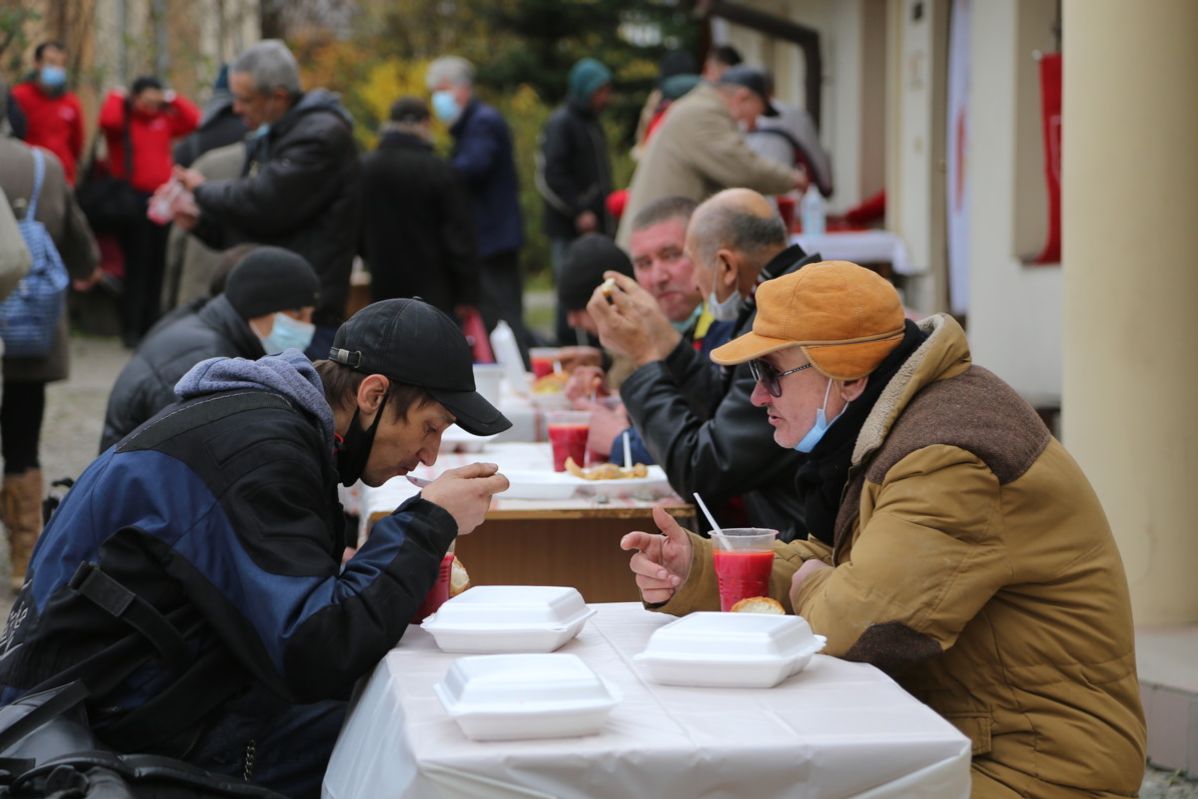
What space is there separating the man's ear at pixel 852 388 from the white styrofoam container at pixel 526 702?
3.22 ft

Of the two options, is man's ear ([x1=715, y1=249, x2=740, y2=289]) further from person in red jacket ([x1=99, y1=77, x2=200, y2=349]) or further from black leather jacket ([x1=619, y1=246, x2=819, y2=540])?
person in red jacket ([x1=99, y1=77, x2=200, y2=349])

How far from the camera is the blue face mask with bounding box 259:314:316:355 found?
5.65 m

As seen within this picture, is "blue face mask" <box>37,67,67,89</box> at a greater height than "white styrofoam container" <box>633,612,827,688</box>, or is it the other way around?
"blue face mask" <box>37,67,67,89</box>

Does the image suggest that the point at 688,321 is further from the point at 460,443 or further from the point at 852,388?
the point at 852,388

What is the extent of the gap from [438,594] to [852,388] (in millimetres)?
898

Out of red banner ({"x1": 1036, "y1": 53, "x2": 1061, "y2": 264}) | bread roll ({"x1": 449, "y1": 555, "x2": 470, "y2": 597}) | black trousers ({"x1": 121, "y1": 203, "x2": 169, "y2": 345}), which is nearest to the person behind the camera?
bread roll ({"x1": 449, "y1": 555, "x2": 470, "y2": 597})

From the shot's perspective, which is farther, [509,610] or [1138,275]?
[1138,275]

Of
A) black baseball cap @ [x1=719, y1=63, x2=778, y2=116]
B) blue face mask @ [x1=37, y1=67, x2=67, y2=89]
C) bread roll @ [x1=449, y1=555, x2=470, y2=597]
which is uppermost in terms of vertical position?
blue face mask @ [x1=37, y1=67, x2=67, y2=89]

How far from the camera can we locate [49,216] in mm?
7039

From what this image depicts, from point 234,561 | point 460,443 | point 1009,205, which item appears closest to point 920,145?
point 1009,205

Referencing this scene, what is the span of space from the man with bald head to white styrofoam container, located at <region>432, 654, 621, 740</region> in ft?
6.58

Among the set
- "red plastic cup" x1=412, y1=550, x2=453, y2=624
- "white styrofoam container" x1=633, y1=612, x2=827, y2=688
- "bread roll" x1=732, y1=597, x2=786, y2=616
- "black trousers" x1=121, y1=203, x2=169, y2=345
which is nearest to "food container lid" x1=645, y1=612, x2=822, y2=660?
"white styrofoam container" x1=633, y1=612, x2=827, y2=688

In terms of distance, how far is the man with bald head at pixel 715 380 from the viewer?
14.6 ft

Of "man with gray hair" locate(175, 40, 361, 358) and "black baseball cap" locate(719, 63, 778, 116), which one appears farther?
"black baseball cap" locate(719, 63, 778, 116)
